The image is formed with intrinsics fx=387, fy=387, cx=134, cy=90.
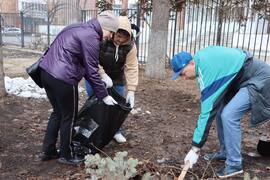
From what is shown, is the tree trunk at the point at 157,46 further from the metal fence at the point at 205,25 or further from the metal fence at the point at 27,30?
the metal fence at the point at 27,30

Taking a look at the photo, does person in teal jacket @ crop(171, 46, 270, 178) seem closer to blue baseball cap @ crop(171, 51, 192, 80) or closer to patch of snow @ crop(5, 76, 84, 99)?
blue baseball cap @ crop(171, 51, 192, 80)

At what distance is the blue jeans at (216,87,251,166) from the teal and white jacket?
230 millimetres

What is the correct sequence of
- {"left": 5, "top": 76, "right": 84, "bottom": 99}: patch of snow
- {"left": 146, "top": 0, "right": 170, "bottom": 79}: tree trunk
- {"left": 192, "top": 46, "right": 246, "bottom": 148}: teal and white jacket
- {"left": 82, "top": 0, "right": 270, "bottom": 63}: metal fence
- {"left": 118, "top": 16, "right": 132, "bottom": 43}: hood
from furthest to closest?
{"left": 82, "top": 0, "right": 270, "bottom": 63}: metal fence → {"left": 146, "top": 0, "right": 170, "bottom": 79}: tree trunk → {"left": 5, "top": 76, "right": 84, "bottom": 99}: patch of snow → {"left": 118, "top": 16, "right": 132, "bottom": 43}: hood → {"left": 192, "top": 46, "right": 246, "bottom": 148}: teal and white jacket

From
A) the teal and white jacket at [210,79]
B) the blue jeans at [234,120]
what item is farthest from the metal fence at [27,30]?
the teal and white jacket at [210,79]

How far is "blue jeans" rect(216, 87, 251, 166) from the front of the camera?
3.13m

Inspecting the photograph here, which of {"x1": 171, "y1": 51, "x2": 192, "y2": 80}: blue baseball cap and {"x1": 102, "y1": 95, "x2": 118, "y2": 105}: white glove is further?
{"x1": 102, "y1": 95, "x2": 118, "y2": 105}: white glove

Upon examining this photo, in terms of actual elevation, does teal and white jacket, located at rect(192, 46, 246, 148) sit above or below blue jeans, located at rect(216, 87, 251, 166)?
above

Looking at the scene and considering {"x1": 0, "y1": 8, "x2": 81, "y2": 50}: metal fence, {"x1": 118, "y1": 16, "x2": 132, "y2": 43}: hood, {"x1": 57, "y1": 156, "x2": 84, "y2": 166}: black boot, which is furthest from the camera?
{"x1": 0, "y1": 8, "x2": 81, "y2": 50}: metal fence

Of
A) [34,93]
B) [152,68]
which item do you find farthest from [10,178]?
[152,68]

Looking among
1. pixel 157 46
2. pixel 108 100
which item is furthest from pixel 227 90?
pixel 157 46

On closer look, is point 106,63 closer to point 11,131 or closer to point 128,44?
point 128,44

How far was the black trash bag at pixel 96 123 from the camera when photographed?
3502 mm

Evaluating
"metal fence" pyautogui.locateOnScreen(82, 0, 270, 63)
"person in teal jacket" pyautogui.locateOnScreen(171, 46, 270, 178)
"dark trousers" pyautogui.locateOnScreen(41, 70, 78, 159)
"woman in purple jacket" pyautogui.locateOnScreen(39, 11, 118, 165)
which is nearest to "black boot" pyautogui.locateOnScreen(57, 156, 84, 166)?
"dark trousers" pyautogui.locateOnScreen(41, 70, 78, 159)

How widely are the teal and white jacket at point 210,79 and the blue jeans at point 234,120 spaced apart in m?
0.23
